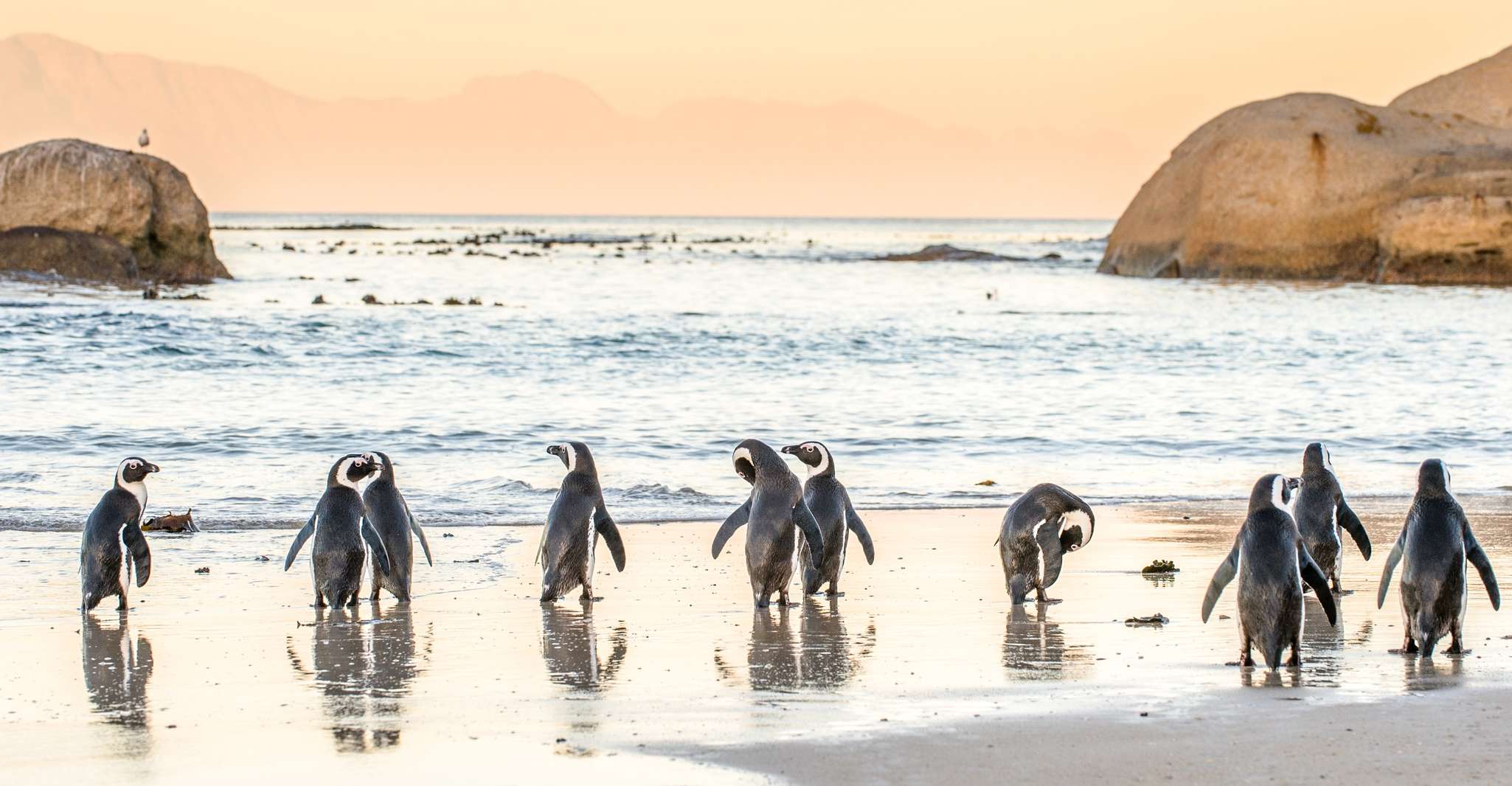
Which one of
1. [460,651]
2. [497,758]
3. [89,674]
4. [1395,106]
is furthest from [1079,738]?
[1395,106]

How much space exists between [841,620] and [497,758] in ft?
9.61

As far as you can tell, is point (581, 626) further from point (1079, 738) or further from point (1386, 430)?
point (1386, 430)

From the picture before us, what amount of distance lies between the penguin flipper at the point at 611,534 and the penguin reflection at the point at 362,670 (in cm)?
112

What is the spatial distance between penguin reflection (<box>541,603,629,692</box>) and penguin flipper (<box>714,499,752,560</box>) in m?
0.75

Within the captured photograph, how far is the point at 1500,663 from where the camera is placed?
21.9ft

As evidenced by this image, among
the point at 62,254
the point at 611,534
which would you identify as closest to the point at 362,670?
the point at 611,534

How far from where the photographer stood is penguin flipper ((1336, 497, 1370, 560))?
827 centimetres

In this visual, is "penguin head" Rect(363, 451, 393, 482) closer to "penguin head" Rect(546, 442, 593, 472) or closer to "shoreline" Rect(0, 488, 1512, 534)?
"penguin head" Rect(546, 442, 593, 472)

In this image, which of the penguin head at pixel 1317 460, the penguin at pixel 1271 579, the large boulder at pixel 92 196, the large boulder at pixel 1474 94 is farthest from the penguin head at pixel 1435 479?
the large boulder at pixel 1474 94

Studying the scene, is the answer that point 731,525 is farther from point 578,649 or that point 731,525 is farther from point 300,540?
point 300,540

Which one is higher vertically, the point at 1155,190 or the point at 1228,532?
the point at 1155,190

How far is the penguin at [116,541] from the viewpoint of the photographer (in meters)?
8.04

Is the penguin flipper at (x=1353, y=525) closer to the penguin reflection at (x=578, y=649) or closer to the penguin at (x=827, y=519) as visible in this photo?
the penguin at (x=827, y=519)

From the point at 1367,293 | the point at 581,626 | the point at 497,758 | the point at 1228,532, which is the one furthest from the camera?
the point at 1367,293
